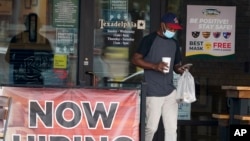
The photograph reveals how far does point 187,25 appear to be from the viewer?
9.91 m

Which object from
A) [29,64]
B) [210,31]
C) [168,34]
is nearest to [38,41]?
[29,64]

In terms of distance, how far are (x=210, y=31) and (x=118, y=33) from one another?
1.36 metres

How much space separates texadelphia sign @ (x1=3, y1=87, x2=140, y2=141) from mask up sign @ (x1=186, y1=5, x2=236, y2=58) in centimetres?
279

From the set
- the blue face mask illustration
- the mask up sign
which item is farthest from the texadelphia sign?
the mask up sign

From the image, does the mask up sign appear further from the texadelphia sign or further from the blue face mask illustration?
the texadelphia sign

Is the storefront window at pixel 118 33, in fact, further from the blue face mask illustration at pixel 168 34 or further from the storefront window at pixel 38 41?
the blue face mask illustration at pixel 168 34

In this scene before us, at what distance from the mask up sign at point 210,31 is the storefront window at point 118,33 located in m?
0.69

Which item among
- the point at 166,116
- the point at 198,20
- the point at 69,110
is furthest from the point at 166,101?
the point at 198,20

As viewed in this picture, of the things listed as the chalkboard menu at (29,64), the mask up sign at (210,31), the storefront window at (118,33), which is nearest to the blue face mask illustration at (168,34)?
the storefront window at (118,33)

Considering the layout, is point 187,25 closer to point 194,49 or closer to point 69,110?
point 194,49

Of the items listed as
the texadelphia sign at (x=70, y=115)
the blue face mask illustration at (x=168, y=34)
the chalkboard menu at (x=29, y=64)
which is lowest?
the texadelphia sign at (x=70, y=115)

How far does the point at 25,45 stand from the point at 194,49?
7.95 ft

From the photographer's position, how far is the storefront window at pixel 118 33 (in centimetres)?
971

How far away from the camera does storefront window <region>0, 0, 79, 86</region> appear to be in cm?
963
